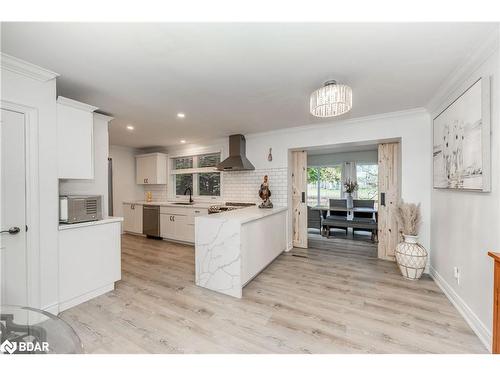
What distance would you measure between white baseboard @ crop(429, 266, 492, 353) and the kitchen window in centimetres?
409

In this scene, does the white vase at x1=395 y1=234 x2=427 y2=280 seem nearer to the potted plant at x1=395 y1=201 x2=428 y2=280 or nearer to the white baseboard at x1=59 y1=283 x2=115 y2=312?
the potted plant at x1=395 y1=201 x2=428 y2=280

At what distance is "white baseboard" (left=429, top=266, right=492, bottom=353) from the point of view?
156 cm

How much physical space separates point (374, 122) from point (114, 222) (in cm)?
397

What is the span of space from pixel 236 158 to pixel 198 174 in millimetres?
1583

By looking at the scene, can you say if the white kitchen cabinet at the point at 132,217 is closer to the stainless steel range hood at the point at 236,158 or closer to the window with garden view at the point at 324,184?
the stainless steel range hood at the point at 236,158

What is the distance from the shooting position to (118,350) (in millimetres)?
1537

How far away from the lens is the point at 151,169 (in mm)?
5410

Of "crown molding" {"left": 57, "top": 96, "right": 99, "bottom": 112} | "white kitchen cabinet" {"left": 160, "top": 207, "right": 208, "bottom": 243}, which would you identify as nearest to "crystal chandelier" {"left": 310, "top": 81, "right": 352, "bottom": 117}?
"crown molding" {"left": 57, "top": 96, "right": 99, "bottom": 112}

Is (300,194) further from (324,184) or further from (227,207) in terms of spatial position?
(324,184)

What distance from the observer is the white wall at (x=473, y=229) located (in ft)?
4.96

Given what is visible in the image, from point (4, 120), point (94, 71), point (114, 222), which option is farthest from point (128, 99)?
point (114, 222)
